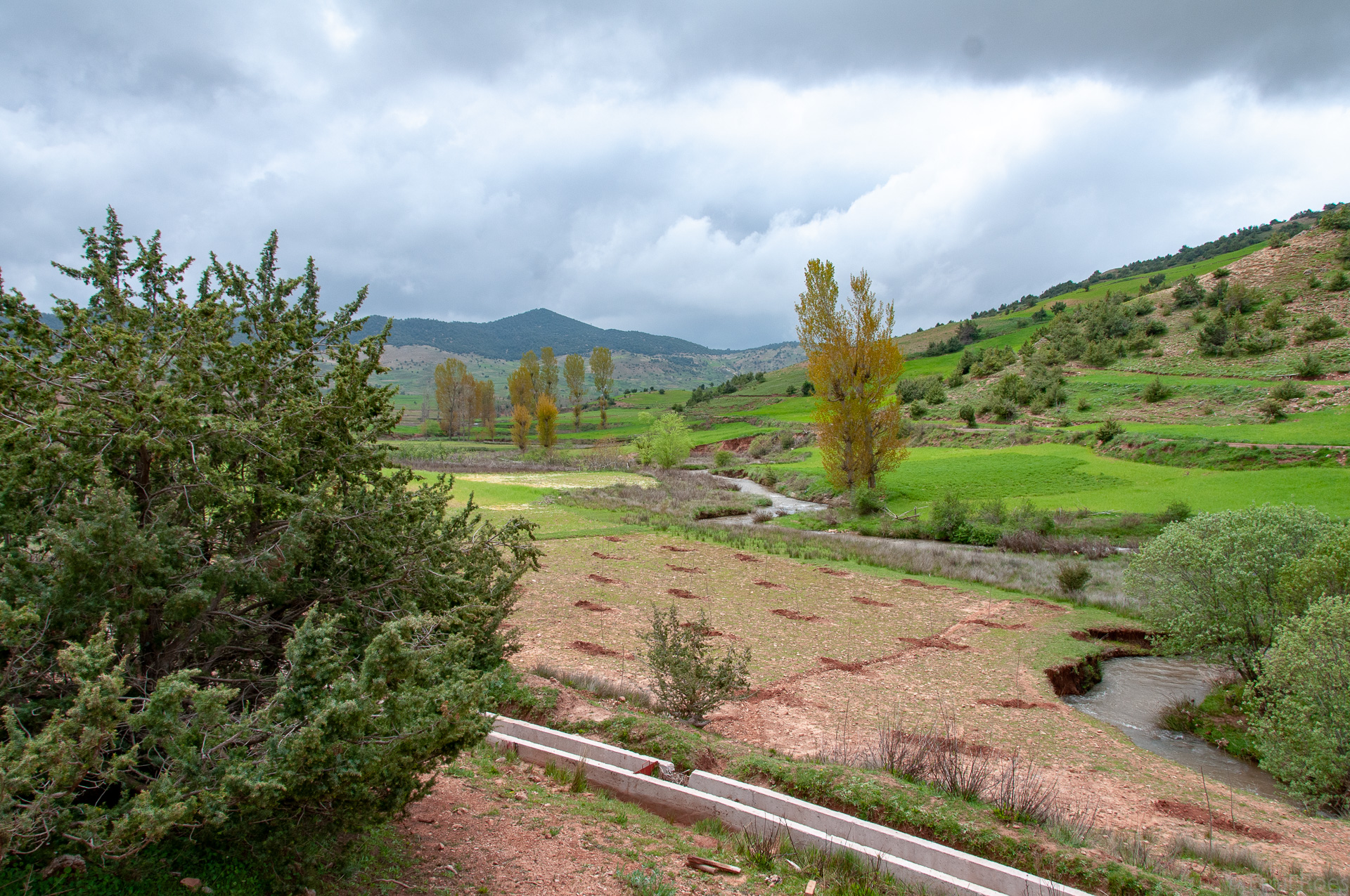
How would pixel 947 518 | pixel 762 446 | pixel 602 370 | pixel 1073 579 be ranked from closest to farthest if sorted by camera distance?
pixel 1073 579 < pixel 947 518 < pixel 762 446 < pixel 602 370

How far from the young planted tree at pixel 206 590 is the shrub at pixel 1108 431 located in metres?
43.8

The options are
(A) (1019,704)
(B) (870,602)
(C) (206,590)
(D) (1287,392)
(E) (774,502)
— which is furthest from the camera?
(E) (774,502)

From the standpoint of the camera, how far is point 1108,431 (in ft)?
132

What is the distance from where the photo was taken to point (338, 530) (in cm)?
545

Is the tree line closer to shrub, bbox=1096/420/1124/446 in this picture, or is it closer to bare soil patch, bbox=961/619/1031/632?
shrub, bbox=1096/420/1124/446

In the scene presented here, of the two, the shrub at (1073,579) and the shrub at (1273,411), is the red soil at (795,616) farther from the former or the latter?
the shrub at (1273,411)

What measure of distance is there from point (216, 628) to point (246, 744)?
1106mm

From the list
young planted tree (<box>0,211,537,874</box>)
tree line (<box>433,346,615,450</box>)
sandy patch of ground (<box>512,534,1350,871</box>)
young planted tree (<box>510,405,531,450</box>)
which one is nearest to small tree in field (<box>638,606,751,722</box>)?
sandy patch of ground (<box>512,534,1350,871</box>)

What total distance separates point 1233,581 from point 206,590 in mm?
15833

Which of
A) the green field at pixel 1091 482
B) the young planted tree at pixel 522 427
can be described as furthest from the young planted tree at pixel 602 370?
the green field at pixel 1091 482

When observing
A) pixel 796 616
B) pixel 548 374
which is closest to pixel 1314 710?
pixel 796 616

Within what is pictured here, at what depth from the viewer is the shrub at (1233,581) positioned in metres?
12.4

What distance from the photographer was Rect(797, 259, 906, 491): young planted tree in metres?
37.1

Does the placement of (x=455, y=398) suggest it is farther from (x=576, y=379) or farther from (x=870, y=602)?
(x=870, y=602)
